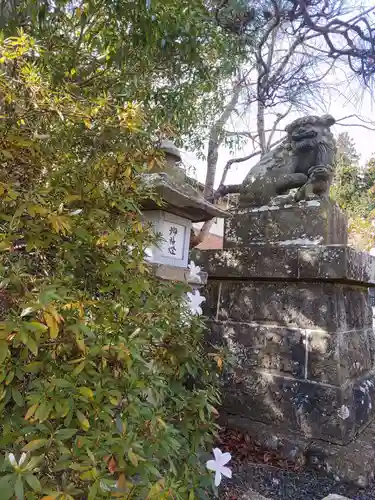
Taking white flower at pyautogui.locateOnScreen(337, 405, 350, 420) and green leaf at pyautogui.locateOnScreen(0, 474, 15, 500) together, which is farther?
white flower at pyautogui.locateOnScreen(337, 405, 350, 420)

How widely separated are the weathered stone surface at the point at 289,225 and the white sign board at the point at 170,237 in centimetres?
80

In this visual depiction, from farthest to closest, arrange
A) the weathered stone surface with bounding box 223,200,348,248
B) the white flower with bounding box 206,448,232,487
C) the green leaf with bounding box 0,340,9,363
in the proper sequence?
the weathered stone surface with bounding box 223,200,348,248
the white flower with bounding box 206,448,232,487
the green leaf with bounding box 0,340,9,363

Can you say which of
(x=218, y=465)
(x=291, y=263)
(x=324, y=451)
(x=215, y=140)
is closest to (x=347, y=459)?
(x=324, y=451)

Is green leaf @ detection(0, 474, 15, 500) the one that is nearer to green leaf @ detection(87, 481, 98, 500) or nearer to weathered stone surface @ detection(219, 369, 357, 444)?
green leaf @ detection(87, 481, 98, 500)

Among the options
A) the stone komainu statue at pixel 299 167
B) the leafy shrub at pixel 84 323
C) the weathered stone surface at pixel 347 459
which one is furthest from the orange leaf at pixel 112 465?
the stone komainu statue at pixel 299 167

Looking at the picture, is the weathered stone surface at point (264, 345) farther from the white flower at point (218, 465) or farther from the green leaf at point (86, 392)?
the green leaf at point (86, 392)

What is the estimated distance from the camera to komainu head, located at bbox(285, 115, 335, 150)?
2994 mm

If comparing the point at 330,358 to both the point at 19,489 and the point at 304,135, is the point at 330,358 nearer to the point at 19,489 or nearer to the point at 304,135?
the point at 304,135

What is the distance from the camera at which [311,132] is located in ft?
9.87

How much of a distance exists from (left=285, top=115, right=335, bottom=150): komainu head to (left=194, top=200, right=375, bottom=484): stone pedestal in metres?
0.58

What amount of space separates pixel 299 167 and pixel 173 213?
4.52 ft

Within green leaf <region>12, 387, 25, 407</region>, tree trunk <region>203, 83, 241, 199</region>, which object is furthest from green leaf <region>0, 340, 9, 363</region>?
tree trunk <region>203, 83, 241, 199</region>

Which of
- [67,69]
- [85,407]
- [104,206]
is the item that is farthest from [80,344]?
[67,69]

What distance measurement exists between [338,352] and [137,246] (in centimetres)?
180
